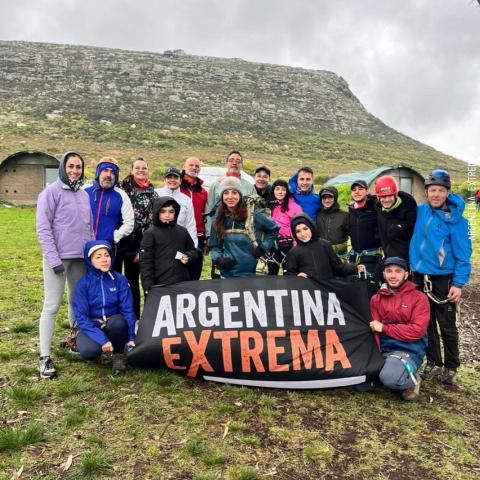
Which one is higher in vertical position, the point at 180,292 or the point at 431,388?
the point at 180,292

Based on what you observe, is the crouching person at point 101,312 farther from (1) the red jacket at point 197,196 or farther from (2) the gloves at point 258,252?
(1) the red jacket at point 197,196

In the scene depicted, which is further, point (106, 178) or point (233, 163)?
point (233, 163)

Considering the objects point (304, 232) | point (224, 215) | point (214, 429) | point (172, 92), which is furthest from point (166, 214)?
point (172, 92)

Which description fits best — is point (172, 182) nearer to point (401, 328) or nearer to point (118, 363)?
point (118, 363)

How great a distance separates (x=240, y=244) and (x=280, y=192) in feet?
4.77

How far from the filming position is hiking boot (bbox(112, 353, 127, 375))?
5.26m

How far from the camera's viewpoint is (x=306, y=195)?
273 inches

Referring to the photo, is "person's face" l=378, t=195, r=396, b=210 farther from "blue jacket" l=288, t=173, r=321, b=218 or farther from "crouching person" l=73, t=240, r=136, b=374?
"crouching person" l=73, t=240, r=136, b=374

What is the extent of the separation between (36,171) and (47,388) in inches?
1064

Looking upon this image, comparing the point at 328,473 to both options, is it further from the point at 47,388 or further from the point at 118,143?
the point at 118,143

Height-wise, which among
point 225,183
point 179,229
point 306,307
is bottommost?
point 306,307

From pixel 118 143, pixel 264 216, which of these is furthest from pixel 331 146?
pixel 264 216

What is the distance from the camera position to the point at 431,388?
5375mm

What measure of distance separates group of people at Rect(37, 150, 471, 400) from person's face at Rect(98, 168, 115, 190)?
1 centimetres
